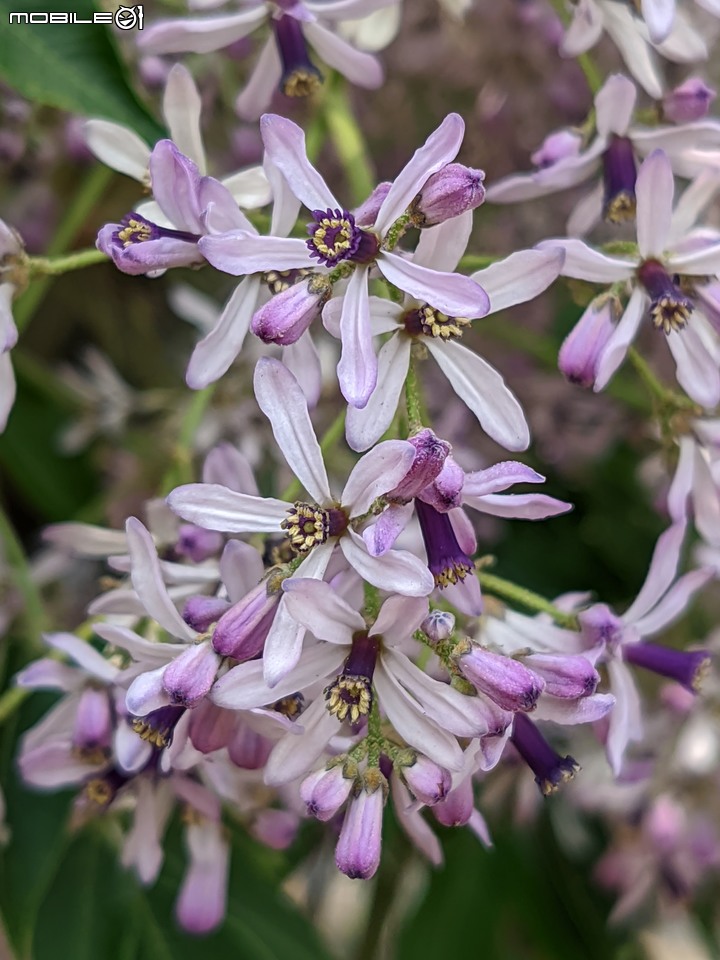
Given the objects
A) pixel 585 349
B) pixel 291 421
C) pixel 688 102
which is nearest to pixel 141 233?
pixel 291 421

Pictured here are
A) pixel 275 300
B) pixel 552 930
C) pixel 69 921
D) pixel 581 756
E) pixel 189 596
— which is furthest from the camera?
pixel 552 930

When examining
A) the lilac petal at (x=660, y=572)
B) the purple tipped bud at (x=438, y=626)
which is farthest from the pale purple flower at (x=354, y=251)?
the lilac petal at (x=660, y=572)

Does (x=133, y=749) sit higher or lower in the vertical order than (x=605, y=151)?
lower

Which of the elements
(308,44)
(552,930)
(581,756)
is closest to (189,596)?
(308,44)

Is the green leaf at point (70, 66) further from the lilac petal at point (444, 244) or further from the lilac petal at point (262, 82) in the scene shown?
the lilac petal at point (444, 244)

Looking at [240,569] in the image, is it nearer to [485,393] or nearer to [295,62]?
[485,393]

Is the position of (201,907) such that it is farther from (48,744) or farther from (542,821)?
(542,821)
